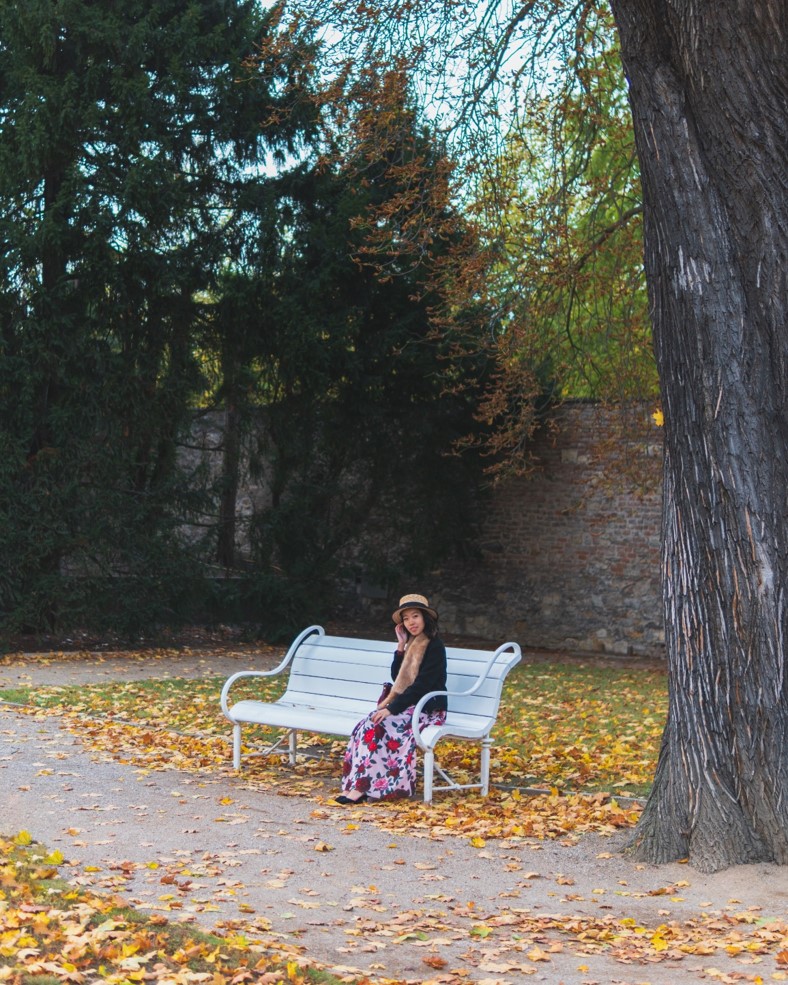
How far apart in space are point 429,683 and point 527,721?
3663 millimetres

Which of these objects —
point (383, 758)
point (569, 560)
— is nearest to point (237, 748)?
point (383, 758)

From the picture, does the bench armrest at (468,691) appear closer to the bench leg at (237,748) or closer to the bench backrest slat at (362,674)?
the bench backrest slat at (362,674)

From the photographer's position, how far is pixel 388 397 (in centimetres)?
1844

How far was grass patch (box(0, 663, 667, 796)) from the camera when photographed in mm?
8453

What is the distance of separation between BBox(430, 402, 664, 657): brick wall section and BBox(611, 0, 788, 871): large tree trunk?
32.9ft

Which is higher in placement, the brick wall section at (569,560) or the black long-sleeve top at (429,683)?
the brick wall section at (569,560)

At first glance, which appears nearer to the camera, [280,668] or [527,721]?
[280,668]

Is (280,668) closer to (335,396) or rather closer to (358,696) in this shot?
(358,696)

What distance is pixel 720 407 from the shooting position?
6148 mm

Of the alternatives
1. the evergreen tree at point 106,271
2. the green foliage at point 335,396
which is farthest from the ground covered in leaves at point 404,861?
the green foliage at point 335,396

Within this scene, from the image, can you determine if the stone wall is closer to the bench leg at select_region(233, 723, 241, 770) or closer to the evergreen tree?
the evergreen tree

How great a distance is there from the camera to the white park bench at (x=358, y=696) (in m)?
7.61

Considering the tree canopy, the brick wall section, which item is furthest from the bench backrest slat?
the brick wall section

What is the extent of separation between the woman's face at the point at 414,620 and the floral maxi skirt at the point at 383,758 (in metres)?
0.48
